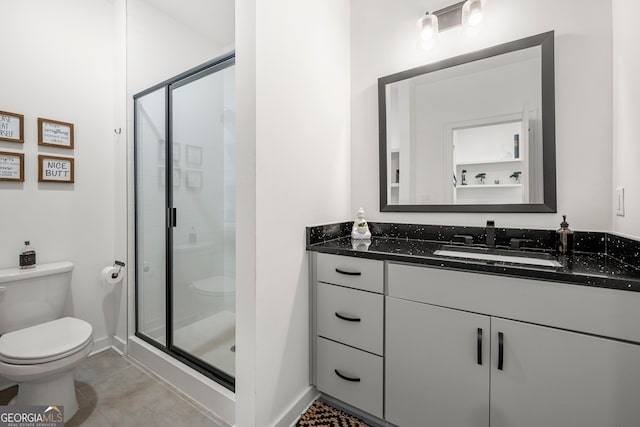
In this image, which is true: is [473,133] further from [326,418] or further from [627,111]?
[326,418]

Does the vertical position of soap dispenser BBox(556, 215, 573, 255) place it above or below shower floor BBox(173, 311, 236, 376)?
above

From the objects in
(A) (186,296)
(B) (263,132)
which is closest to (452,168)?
(B) (263,132)

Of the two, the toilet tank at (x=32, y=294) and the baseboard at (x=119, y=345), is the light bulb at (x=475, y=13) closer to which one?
the toilet tank at (x=32, y=294)

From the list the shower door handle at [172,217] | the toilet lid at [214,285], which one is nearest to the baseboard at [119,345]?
the toilet lid at [214,285]

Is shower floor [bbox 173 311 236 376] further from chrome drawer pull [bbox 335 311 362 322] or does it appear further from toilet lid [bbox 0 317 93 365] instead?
chrome drawer pull [bbox 335 311 362 322]

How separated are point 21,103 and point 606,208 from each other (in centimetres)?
320

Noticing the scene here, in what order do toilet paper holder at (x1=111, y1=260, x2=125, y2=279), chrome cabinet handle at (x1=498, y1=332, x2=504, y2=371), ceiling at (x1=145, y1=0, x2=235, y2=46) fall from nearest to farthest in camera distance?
chrome cabinet handle at (x1=498, y1=332, x2=504, y2=371) → toilet paper holder at (x1=111, y1=260, x2=125, y2=279) → ceiling at (x1=145, y1=0, x2=235, y2=46)

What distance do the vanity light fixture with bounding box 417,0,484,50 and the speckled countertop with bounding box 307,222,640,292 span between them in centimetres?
109

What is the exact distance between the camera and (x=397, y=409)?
1.25 metres

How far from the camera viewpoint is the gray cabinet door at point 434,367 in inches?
42.7

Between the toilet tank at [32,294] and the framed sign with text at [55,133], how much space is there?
78 cm

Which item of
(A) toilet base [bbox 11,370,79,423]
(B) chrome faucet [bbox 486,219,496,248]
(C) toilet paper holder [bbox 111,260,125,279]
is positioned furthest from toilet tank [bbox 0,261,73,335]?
(B) chrome faucet [bbox 486,219,496,248]

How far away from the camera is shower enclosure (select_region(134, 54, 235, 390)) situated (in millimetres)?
1790

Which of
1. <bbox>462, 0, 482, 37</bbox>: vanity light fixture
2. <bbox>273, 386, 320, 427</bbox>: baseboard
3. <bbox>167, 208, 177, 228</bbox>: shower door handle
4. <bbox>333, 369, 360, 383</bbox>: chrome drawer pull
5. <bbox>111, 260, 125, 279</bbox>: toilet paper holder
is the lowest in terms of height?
<bbox>273, 386, 320, 427</bbox>: baseboard
